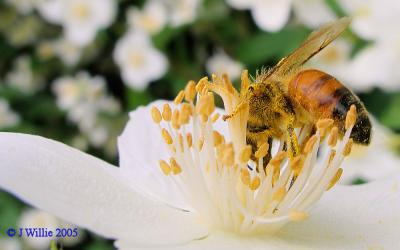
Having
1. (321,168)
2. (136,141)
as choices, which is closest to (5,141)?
(136,141)

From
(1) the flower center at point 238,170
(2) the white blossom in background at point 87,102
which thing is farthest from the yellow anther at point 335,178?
(2) the white blossom in background at point 87,102

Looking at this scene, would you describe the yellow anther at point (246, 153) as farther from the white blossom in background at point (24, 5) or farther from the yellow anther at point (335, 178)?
the white blossom in background at point (24, 5)

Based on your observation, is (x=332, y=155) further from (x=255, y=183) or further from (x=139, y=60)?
(x=139, y=60)

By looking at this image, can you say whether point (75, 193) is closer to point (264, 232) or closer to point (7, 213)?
point (264, 232)

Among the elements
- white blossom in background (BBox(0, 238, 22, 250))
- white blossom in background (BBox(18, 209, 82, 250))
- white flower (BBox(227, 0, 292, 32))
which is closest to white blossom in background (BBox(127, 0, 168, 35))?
white flower (BBox(227, 0, 292, 32))

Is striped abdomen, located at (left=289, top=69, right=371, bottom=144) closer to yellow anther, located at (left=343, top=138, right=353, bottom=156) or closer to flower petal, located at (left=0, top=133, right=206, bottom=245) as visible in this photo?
yellow anther, located at (left=343, top=138, right=353, bottom=156)

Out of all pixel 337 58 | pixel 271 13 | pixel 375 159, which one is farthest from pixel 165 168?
pixel 337 58
